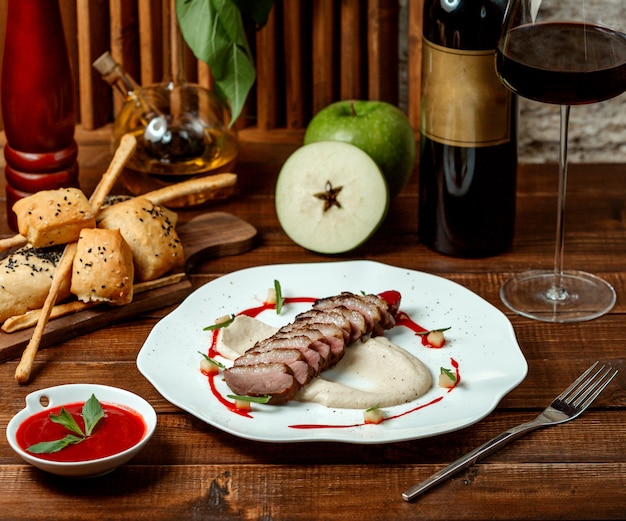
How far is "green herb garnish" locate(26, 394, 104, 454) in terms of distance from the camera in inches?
40.5

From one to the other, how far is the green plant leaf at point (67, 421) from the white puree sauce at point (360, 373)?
0.80ft

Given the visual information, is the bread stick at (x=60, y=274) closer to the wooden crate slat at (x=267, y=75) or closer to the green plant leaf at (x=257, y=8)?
the green plant leaf at (x=257, y=8)

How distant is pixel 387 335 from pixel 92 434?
1.40 ft

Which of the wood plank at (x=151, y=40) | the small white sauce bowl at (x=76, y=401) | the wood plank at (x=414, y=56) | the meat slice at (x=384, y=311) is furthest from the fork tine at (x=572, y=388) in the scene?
the wood plank at (x=151, y=40)

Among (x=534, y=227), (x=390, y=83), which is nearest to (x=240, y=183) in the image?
(x=390, y=83)

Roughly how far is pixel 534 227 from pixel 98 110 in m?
0.93

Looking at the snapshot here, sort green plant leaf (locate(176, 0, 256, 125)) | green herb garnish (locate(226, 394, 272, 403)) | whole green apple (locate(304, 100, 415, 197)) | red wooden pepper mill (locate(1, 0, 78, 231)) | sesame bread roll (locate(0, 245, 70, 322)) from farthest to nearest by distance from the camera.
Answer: green plant leaf (locate(176, 0, 256, 125)) → whole green apple (locate(304, 100, 415, 197)) → red wooden pepper mill (locate(1, 0, 78, 231)) → sesame bread roll (locate(0, 245, 70, 322)) → green herb garnish (locate(226, 394, 272, 403))

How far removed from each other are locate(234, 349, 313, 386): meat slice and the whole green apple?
0.53 metres

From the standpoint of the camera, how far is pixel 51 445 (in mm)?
1032

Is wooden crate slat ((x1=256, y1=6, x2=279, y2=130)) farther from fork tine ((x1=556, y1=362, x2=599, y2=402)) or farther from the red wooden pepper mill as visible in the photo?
fork tine ((x1=556, y1=362, x2=599, y2=402))

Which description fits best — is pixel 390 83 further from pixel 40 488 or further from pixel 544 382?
pixel 40 488

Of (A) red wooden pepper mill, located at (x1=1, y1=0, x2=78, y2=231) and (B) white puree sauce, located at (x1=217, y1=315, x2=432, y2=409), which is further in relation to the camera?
(A) red wooden pepper mill, located at (x1=1, y1=0, x2=78, y2=231)

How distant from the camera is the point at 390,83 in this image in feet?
6.60

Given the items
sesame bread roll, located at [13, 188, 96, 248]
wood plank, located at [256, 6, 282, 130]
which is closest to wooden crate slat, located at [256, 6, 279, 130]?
wood plank, located at [256, 6, 282, 130]
